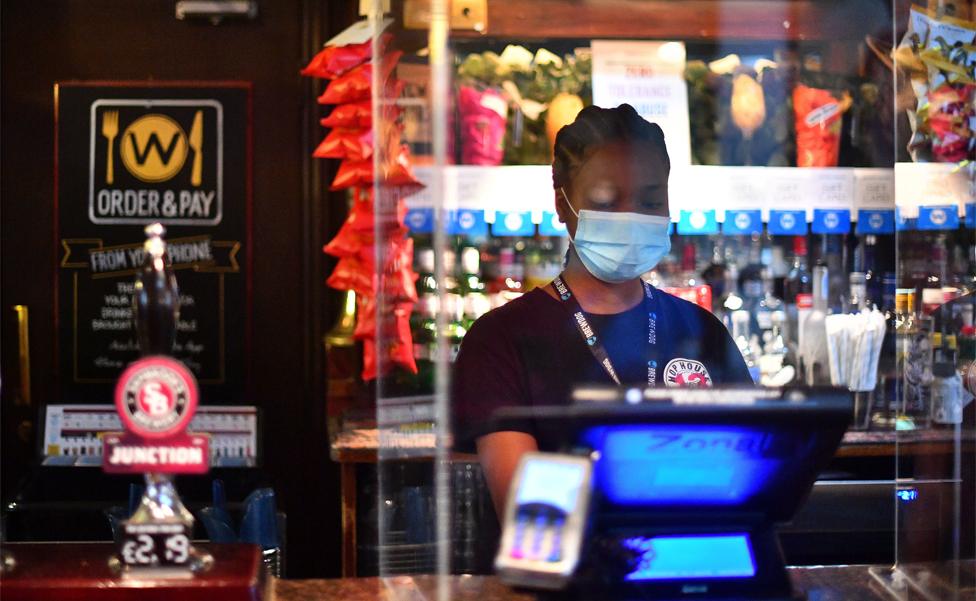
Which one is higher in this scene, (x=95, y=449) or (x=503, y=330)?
(x=503, y=330)

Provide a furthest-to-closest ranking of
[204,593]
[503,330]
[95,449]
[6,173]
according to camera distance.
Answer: [6,173] < [95,449] < [503,330] < [204,593]

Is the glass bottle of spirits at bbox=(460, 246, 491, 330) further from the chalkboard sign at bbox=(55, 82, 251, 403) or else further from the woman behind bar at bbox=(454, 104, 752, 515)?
the chalkboard sign at bbox=(55, 82, 251, 403)

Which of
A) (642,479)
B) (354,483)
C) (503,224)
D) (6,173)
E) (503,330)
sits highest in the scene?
(6,173)

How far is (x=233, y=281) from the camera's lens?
4.62m

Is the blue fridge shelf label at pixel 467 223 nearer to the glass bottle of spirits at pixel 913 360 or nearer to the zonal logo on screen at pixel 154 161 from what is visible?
the glass bottle of spirits at pixel 913 360

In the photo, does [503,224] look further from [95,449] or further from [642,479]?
[95,449]

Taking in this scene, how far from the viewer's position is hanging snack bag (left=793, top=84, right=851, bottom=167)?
3.56 m

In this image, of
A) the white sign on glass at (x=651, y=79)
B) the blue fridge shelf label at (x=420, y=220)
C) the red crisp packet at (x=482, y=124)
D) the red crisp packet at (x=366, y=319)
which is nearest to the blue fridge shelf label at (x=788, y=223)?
the white sign on glass at (x=651, y=79)

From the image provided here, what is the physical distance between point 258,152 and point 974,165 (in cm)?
306

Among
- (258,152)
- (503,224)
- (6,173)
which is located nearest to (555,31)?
(503,224)

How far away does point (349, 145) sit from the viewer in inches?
154

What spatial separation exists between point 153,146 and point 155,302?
2.92m

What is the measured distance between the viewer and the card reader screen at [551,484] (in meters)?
1.40

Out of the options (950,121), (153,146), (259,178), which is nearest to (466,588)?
(950,121)
